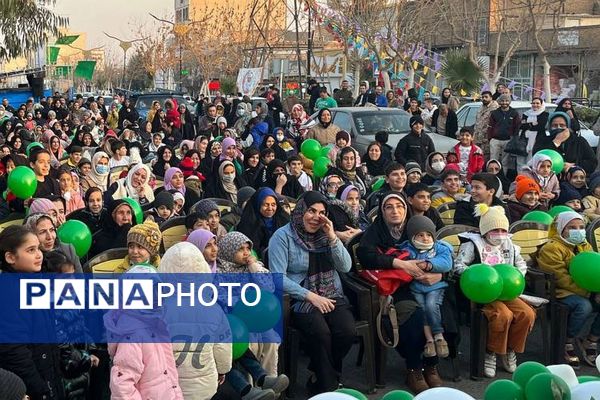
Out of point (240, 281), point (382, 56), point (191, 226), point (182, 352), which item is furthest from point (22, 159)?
point (382, 56)

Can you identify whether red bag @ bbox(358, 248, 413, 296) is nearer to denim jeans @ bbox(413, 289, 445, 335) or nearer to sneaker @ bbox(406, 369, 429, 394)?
denim jeans @ bbox(413, 289, 445, 335)

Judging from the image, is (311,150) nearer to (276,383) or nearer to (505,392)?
(276,383)

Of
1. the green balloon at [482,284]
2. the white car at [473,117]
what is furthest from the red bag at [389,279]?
the white car at [473,117]

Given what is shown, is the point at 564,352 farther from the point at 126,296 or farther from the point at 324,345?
the point at 126,296

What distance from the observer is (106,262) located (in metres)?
6.20

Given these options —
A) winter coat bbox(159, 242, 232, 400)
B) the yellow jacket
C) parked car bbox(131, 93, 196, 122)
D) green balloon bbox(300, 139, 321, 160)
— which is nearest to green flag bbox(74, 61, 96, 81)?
parked car bbox(131, 93, 196, 122)

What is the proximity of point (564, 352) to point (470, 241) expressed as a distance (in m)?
1.16

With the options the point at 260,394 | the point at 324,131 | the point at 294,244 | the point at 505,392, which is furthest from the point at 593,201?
the point at 324,131

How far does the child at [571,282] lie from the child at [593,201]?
5.40 feet

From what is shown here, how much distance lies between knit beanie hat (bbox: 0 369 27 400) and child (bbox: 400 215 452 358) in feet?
10.7

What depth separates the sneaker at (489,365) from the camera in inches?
248

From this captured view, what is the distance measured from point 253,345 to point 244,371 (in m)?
0.18

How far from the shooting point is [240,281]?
5.75 metres

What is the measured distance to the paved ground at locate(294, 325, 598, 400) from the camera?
20.1 ft
